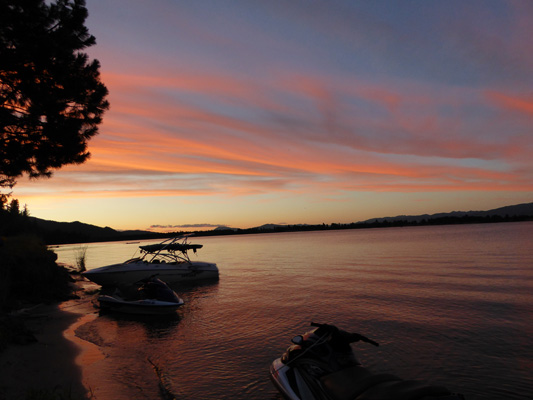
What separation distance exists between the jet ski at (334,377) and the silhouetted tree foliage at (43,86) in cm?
1082

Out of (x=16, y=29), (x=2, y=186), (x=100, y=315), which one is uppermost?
(x=16, y=29)

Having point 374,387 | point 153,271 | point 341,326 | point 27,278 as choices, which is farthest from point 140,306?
point 374,387

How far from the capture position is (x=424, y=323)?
41.7ft

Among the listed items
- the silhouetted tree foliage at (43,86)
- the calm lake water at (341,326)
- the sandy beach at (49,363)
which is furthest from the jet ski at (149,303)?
the silhouetted tree foliage at (43,86)

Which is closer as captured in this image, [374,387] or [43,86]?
[374,387]

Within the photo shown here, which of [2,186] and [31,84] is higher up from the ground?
[31,84]

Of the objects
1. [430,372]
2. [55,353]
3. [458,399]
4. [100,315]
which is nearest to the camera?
[458,399]

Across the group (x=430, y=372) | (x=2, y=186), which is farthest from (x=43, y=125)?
(x=430, y=372)

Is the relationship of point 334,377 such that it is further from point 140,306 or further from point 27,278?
point 27,278

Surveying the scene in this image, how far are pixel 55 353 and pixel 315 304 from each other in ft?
37.9

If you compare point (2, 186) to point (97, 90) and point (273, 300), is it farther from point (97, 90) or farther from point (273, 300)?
point (273, 300)

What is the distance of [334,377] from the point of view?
489cm

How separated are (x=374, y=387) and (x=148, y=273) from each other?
22802 mm

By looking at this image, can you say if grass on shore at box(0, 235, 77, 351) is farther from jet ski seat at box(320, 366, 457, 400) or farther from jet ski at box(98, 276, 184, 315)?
jet ski seat at box(320, 366, 457, 400)
